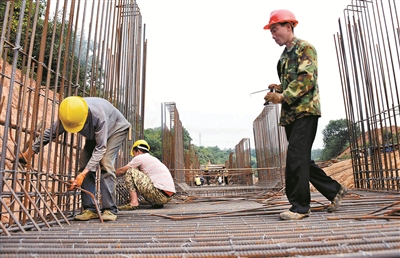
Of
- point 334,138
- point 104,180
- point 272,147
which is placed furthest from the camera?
point 334,138

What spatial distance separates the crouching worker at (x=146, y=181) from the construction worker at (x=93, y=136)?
1.05 metres

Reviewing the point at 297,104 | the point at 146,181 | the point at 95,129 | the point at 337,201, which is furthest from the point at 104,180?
the point at 337,201

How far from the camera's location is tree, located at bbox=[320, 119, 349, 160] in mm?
34553

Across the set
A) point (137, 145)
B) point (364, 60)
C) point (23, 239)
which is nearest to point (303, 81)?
point (23, 239)

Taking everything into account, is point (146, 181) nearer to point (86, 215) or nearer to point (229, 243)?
point (86, 215)

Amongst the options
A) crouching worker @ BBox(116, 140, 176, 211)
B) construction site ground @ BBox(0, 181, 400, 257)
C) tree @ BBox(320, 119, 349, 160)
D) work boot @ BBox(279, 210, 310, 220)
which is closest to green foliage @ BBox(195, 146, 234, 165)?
tree @ BBox(320, 119, 349, 160)

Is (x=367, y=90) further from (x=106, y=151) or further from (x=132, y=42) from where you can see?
(x=106, y=151)

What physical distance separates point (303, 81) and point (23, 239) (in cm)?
210

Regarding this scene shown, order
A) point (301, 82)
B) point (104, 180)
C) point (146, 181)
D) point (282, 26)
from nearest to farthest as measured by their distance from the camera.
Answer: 1. point (301, 82)
2. point (282, 26)
3. point (104, 180)
4. point (146, 181)

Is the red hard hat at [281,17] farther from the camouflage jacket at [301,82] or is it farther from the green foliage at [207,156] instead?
the green foliage at [207,156]

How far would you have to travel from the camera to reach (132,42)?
18.2 ft

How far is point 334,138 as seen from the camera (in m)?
37.4

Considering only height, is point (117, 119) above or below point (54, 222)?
above

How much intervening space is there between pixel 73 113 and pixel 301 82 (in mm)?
1812
